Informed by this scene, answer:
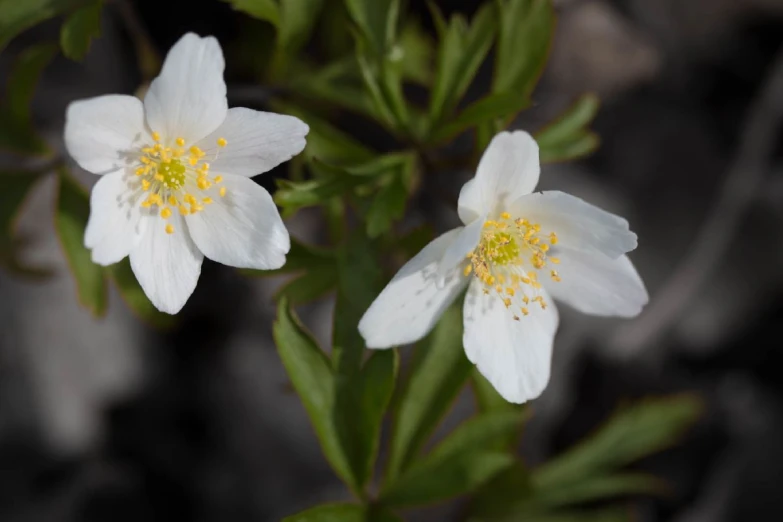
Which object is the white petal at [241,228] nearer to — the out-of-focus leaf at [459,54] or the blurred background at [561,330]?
the out-of-focus leaf at [459,54]

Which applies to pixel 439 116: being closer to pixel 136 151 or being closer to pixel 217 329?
pixel 136 151

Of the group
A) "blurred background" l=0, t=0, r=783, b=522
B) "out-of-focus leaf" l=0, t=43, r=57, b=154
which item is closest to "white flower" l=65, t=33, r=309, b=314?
"out-of-focus leaf" l=0, t=43, r=57, b=154

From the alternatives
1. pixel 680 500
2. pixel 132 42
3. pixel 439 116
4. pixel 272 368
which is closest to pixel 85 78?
pixel 132 42

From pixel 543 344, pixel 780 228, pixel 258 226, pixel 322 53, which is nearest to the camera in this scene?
pixel 258 226

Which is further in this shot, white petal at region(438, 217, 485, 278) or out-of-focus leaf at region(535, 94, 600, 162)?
out-of-focus leaf at region(535, 94, 600, 162)

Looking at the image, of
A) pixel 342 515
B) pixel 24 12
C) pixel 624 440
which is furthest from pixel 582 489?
pixel 24 12

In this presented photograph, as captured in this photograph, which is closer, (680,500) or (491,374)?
(491,374)

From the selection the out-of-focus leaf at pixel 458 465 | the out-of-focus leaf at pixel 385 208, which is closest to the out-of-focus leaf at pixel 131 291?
the out-of-focus leaf at pixel 385 208

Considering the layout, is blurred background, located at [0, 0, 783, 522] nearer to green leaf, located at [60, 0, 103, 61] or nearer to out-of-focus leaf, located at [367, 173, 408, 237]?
out-of-focus leaf, located at [367, 173, 408, 237]
